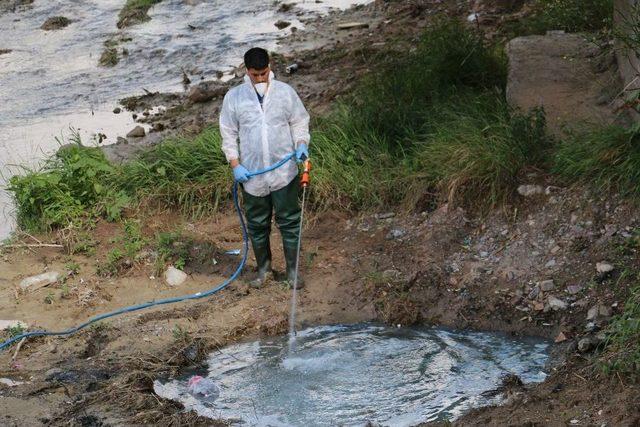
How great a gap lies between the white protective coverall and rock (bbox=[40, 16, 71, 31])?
8350 mm

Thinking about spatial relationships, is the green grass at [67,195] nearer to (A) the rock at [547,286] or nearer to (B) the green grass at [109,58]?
(A) the rock at [547,286]

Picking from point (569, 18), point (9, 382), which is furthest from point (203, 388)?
point (569, 18)

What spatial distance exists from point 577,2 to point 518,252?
392cm

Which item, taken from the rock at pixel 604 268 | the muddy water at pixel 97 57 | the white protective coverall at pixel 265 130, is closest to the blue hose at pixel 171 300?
the white protective coverall at pixel 265 130

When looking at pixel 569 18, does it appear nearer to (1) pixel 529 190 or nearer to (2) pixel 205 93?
(1) pixel 529 190

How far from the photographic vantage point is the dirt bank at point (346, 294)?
6219 mm

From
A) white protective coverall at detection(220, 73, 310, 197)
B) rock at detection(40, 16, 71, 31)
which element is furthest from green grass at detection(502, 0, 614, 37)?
rock at detection(40, 16, 71, 31)

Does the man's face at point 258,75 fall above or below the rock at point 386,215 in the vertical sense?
above

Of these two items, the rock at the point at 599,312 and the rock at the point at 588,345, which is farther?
the rock at the point at 599,312

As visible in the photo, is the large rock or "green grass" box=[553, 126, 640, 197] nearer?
"green grass" box=[553, 126, 640, 197]

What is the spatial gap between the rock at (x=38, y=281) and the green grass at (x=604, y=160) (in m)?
3.94

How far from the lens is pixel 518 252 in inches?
299

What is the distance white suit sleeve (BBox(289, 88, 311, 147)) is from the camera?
7.44m

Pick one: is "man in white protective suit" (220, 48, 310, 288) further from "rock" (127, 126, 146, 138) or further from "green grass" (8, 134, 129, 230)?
"rock" (127, 126, 146, 138)
